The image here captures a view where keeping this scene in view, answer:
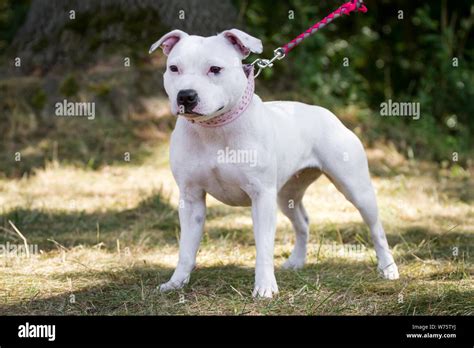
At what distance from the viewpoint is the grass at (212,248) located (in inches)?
171

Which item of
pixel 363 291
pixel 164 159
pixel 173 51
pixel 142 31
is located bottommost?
pixel 363 291

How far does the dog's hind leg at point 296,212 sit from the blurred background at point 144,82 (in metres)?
3.21

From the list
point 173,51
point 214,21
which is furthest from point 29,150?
point 173,51

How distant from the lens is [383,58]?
1244 cm

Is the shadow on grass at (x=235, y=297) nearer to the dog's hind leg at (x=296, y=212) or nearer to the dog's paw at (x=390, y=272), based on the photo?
the dog's paw at (x=390, y=272)

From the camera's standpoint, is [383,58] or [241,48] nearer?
[241,48]

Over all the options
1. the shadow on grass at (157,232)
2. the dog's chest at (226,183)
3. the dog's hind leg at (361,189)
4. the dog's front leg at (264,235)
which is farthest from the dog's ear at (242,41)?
the shadow on grass at (157,232)

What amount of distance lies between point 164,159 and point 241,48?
4.04m

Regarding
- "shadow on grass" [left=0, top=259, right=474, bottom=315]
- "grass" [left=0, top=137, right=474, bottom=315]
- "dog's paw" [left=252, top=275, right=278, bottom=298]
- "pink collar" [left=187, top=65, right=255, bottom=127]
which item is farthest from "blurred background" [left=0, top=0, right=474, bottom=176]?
"dog's paw" [left=252, top=275, right=278, bottom=298]

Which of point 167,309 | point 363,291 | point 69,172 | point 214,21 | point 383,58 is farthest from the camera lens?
point 383,58

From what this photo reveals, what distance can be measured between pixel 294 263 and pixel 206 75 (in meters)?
1.81

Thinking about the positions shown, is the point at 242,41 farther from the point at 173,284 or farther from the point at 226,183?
the point at 173,284

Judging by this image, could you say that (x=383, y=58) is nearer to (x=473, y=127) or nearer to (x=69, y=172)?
(x=473, y=127)

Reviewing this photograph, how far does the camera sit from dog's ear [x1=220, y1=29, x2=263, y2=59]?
434 cm
